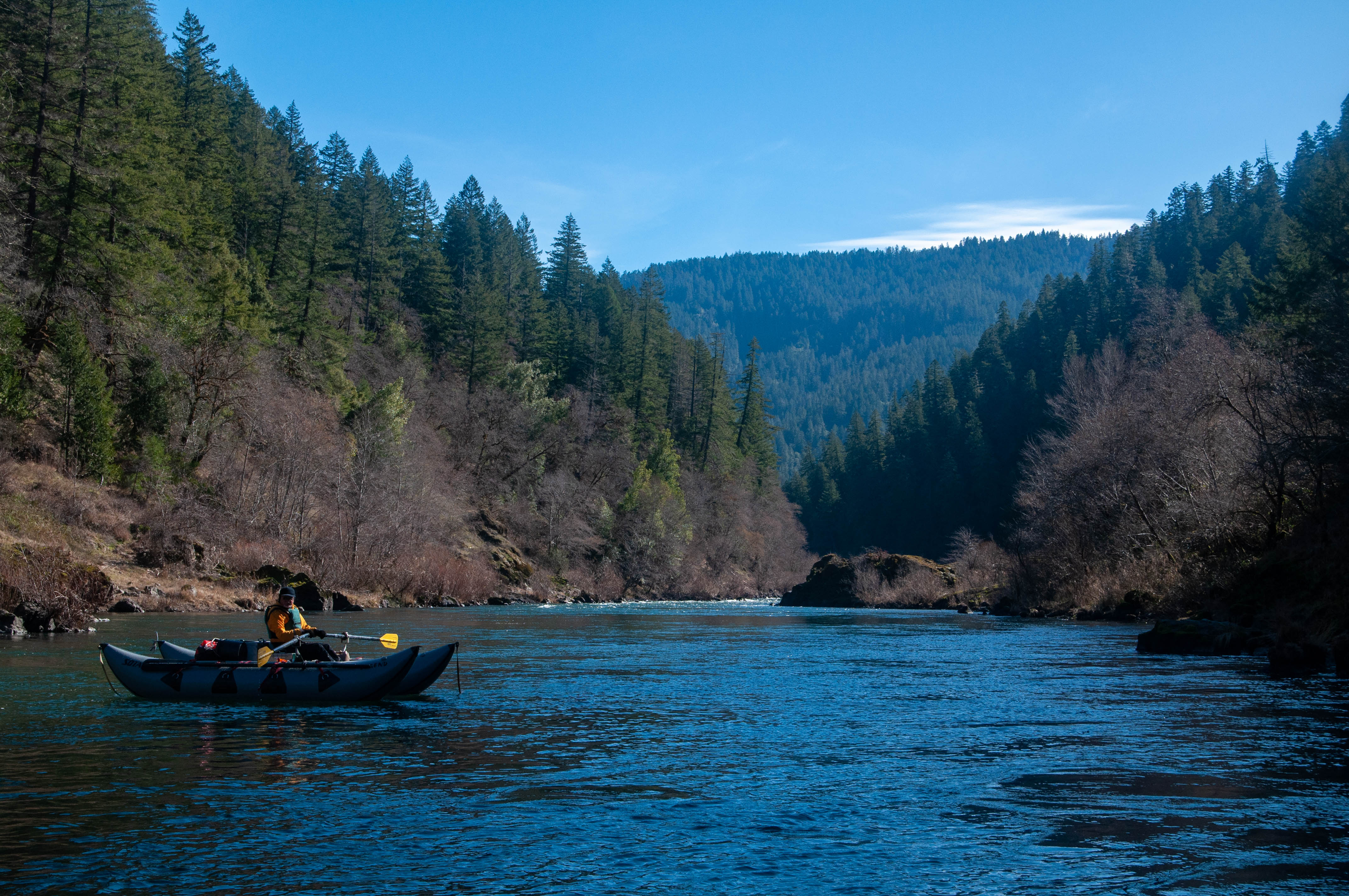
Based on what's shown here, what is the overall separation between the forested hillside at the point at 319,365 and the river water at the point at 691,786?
22.0 meters

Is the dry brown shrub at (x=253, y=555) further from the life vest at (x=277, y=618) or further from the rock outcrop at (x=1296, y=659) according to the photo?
the rock outcrop at (x=1296, y=659)

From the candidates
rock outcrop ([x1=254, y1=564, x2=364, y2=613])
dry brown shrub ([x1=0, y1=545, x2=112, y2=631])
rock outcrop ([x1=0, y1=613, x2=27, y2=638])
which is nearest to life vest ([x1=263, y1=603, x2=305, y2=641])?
dry brown shrub ([x1=0, y1=545, x2=112, y2=631])

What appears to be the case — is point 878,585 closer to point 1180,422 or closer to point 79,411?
point 1180,422

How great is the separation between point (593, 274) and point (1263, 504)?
92448 mm

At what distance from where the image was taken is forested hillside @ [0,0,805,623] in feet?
129

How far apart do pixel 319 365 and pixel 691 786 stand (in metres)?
55.9

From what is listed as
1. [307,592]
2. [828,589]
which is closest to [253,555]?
[307,592]

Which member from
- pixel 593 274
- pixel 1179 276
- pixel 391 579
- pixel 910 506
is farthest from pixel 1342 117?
pixel 391 579

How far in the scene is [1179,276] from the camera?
110250 mm

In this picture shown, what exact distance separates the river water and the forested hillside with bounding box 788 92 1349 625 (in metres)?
9.56

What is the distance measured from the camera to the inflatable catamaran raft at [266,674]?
54.0 feet

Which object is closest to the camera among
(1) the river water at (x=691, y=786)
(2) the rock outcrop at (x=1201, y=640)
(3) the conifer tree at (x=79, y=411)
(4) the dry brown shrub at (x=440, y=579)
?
(1) the river water at (x=691, y=786)

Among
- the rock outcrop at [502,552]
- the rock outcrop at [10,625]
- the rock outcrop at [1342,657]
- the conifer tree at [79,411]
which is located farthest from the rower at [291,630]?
the rock outcrop at [502,552]

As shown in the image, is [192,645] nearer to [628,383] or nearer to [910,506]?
[628,383]
